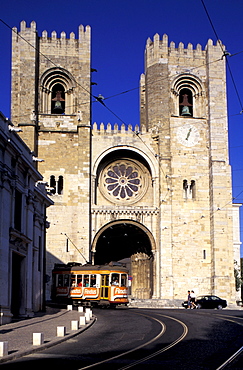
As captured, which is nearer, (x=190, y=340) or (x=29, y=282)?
(x=190, y=340)

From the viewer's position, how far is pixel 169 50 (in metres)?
43.0

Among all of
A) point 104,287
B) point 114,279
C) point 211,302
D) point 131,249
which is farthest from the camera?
point 131,249

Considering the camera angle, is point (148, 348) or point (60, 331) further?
point (60, 331)

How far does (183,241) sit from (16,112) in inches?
590

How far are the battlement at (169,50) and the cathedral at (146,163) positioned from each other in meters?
0.08

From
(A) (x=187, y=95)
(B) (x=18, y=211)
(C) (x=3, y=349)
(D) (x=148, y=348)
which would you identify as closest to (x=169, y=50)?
(A) (x=187, y=95)

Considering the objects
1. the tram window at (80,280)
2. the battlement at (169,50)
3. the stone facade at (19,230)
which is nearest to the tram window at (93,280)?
the tram window at (80,280)

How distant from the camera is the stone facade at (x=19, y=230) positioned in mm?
20438

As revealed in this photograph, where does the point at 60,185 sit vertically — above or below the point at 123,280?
above

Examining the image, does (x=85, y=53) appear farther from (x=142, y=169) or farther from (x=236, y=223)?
(x=236, y=223)

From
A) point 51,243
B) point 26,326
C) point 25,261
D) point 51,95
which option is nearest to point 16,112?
point 51,95

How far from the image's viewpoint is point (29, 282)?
80.2ft

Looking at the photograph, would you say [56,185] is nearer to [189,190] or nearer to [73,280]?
[73,280]

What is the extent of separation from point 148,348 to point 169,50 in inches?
1304
